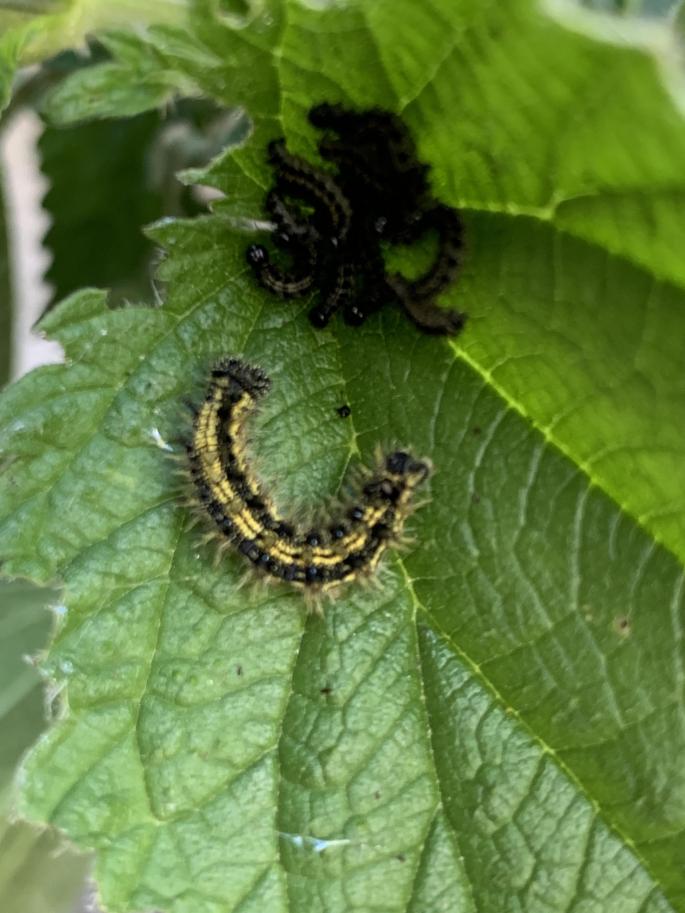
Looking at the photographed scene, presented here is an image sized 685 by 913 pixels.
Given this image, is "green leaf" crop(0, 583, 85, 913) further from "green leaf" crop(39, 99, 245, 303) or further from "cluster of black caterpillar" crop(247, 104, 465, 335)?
"cluster of black caterpillar" crop(247, 104, 465, 335)

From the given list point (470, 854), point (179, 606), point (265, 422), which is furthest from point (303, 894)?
point (265, 422)

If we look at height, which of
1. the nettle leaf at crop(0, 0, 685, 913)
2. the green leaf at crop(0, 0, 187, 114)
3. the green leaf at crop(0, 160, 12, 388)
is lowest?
the nettle leaf at crop(0, 0, 685, 913)

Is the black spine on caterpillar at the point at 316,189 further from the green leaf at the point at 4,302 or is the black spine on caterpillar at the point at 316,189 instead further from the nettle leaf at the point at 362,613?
the green leaf at the point at 4,302

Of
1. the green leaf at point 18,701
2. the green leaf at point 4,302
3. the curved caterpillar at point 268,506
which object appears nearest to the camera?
the curved caterpillar at point 268,506

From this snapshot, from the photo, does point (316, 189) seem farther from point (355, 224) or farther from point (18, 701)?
point (18, 701)

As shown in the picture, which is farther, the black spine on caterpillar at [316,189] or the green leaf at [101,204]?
the green leaf at [101,204]

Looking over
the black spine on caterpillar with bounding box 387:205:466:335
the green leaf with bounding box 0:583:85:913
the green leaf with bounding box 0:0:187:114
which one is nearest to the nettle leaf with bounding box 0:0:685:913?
the black spine on caterpillar with bounding box 387:205:466:335

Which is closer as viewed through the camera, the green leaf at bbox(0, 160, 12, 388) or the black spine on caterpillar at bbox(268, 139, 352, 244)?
the black spine on caterpillar at bbox(268, 139, 352, 244)

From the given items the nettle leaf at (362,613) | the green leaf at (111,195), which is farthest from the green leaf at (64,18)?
the green leaf at (111,195)
